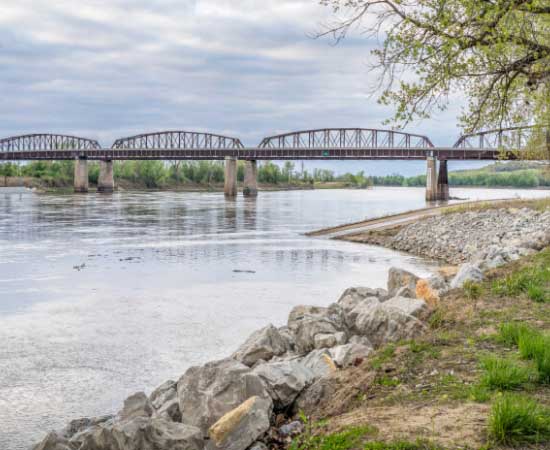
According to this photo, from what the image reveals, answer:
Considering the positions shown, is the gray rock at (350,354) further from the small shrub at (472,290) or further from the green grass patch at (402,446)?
the green grass patch at (402,446)

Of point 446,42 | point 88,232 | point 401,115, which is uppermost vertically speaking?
point 446,42

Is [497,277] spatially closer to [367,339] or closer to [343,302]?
[343,302]

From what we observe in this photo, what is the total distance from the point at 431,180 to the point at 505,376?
131580mm

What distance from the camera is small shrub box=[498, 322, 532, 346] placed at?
9.47 metres

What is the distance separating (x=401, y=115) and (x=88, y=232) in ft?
118

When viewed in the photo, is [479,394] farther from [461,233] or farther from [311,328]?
[461,233]

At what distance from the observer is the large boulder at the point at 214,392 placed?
852 centimetres

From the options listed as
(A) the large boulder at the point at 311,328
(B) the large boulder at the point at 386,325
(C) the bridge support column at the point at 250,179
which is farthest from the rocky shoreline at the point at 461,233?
(C) the bridge support column at the point at 250,179

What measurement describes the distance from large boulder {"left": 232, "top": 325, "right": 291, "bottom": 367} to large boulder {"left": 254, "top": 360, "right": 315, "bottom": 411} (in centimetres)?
225

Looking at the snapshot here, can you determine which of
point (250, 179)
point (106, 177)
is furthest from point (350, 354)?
point (106, 177)

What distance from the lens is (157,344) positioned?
15461mm

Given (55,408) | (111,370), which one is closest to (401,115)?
(111,370)

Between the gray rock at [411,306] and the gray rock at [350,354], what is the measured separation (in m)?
2.27

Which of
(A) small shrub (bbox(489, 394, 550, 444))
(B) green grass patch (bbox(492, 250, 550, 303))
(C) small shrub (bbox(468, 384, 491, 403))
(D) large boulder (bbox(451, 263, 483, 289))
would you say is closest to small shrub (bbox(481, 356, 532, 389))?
(C) small shrub (bbox(468, 384, 491, 403))
